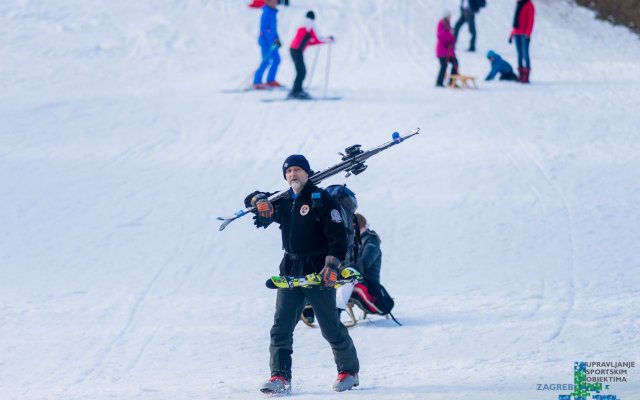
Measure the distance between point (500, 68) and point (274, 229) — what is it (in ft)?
29.2

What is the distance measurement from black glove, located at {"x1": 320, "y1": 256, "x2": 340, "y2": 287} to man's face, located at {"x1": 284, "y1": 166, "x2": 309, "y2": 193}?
532 mm

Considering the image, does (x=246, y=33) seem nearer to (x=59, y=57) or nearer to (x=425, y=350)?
(x=59, y=57)

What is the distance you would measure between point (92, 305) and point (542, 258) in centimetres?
459

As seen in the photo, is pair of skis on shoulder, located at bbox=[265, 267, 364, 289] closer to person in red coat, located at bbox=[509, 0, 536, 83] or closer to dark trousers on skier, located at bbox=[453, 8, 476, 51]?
person in red coat, located at bbox=[509, 0, 536, 83]

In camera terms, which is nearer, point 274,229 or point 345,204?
point 345,204

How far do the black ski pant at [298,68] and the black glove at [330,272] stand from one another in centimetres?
1094

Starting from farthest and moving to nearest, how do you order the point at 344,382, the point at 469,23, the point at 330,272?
the point at 469,23
the point at 344,382
the point at 330,272

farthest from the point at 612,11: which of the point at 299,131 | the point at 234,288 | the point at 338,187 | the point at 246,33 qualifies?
the point at 338,187

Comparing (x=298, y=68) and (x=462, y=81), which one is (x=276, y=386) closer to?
(x=298, y=68)

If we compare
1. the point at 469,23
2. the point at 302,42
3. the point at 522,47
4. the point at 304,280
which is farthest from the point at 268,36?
the point at 304,280

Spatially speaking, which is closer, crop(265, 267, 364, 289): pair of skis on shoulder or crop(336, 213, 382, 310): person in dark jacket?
crop(265, 267, 364, 289): pair of skis on shoulder

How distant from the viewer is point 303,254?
20.9 ft

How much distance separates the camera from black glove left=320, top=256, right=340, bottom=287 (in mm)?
6125

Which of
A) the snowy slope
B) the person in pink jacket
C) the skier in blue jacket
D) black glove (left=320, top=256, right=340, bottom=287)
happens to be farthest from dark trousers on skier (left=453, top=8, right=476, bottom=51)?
black glove (left=320, top=256, right=340, bottom=287)
